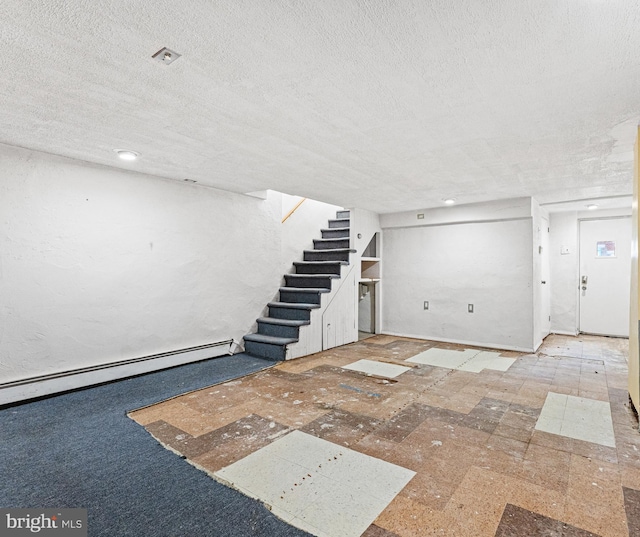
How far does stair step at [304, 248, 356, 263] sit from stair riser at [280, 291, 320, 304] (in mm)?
902

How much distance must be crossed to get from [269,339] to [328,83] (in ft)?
11.5

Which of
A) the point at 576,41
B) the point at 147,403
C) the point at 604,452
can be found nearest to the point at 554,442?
the point at 604,452

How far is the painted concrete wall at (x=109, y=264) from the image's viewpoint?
10.1ft

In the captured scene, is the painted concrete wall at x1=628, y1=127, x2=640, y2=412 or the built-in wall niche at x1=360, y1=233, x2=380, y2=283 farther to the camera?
the built-in wall niche at x1=360, y1=233, x2=380, y2=283

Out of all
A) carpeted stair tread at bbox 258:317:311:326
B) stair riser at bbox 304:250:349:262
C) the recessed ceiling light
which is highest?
the recessed ceiling light

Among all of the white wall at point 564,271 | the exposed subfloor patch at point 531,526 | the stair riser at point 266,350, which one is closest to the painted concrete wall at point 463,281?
the white wall at point 564,271

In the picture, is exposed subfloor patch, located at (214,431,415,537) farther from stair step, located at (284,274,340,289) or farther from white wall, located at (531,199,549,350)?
white wall, located at (531,199,549,350)

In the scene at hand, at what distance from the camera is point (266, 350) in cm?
474

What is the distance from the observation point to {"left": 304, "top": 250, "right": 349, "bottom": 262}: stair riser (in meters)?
5.87

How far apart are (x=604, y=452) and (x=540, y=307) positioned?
3.90 meters

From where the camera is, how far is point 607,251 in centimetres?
634

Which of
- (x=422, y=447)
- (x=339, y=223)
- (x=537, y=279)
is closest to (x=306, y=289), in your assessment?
(x=339, y=223)

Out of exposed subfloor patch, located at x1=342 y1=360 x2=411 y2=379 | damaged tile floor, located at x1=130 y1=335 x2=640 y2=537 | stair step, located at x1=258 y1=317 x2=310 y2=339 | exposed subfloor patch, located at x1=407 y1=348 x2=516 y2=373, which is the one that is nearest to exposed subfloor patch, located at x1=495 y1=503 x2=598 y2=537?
damaged tile floor, located at x1=130 y1=335 x2=640 y2=537

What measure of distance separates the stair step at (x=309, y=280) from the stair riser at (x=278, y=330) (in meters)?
0.90
